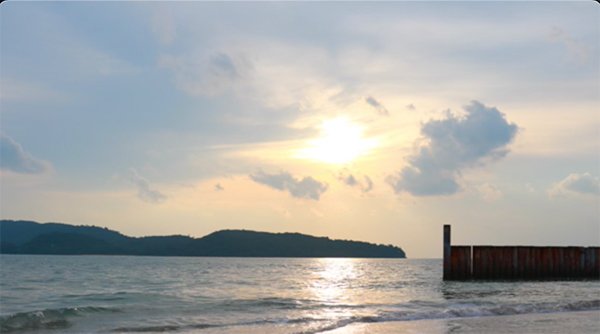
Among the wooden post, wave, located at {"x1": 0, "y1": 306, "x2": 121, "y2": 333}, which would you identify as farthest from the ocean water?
the wooden post

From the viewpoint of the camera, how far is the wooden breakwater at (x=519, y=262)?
42.8 metres

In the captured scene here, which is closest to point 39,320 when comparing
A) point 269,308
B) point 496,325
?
point 269,308

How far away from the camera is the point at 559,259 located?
146 feet

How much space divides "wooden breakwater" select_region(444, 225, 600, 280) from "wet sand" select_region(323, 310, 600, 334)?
1989 centimetres

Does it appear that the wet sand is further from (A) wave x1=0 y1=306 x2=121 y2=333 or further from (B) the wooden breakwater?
(B) the wooden breakwater

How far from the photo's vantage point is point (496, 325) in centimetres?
2006

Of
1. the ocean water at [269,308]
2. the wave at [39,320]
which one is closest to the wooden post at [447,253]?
the ocean water at [269,308]

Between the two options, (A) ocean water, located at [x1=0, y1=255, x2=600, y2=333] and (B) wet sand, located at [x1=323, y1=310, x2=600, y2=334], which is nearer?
(B) wet sand, located at [x1=323, y1=310, x2=600, y2=334]

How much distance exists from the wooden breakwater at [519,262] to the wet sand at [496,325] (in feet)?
65.3

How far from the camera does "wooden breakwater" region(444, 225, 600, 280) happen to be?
4284 cm

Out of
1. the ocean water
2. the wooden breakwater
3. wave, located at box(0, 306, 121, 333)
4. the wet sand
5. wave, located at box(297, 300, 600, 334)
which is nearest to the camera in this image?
the wet sand

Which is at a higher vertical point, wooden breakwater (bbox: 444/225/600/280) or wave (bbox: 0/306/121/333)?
wooden breakwater (bbox: 444/225/600/280)

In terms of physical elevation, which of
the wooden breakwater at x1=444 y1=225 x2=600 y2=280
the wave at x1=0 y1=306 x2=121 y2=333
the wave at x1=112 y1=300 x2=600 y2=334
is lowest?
the wave at x1=0 y1=306 x2=121 y2=333

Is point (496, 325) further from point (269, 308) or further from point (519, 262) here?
point (519, 262)
